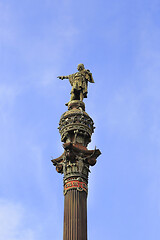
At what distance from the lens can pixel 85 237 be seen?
83.5 ft

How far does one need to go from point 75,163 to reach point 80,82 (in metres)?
9.33

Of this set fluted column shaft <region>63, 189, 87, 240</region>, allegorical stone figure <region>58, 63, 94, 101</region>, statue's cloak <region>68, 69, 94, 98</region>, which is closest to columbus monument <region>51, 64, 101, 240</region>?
fluted column shaft <region>63, 189, 87, 240</region>

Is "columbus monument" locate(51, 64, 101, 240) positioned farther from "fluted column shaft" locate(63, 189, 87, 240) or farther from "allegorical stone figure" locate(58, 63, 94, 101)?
"allegorical stone figure" locate(58, 63, 94, 101)

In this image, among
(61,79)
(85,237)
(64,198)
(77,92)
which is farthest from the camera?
(61,79)

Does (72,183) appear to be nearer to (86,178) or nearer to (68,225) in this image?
(86,178)

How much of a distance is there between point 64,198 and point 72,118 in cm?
659

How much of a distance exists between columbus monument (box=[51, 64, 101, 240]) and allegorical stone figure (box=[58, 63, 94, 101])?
0.54m

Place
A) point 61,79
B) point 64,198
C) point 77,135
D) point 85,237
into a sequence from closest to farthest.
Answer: point 85,237 < point 64,198 < point 77,135 < point 61,79

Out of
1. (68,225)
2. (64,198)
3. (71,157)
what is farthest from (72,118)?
(68,225)

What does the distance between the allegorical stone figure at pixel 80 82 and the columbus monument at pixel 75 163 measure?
1.76 feet

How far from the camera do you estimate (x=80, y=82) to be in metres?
35.2

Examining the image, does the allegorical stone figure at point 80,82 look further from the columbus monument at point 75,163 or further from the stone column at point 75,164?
the stone column at point 75,164

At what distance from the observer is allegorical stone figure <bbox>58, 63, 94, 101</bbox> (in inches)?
1371

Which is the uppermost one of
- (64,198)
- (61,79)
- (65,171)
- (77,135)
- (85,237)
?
(61,79)
